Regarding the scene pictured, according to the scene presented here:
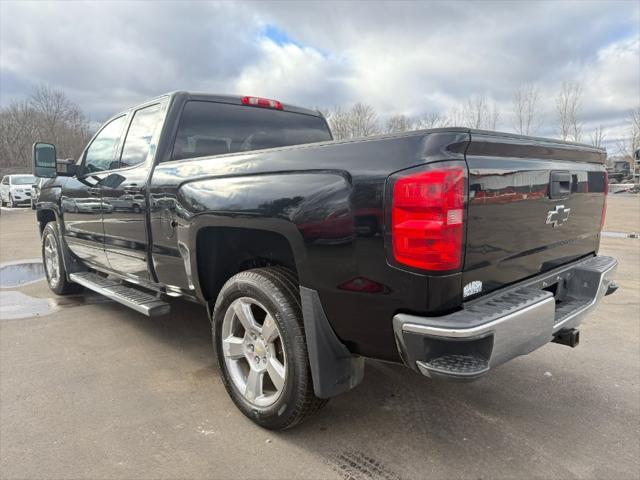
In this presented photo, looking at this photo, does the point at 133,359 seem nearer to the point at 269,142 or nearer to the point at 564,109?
the point at 269,142

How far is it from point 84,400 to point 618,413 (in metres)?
3.44

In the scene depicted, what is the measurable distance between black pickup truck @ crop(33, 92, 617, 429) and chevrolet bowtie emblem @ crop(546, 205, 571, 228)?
0.01 metres

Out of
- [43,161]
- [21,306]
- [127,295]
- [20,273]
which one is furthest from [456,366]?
[20,273]

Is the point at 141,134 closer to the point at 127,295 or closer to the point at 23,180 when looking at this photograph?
the point at 127,295

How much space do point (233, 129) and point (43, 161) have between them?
2.19 meters

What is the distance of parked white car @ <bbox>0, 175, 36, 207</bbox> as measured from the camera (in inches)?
911

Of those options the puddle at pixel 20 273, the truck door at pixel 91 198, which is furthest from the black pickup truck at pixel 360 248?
the puddle at pixel 20 273

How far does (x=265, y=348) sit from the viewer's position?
2.58m

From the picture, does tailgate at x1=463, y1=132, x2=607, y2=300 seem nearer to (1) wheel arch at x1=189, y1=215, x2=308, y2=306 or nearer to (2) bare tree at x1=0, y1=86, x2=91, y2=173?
(1) wheel arch at x1=189, y1=215, x2=308, y2=306

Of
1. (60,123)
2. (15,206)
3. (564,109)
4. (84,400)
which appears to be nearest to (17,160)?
(60,123)

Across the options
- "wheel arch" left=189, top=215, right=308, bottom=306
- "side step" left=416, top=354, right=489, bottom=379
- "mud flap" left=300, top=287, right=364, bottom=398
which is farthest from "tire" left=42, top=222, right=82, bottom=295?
"side step" left=416, top=354, right=489, bottom=379

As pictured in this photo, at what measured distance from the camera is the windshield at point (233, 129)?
3.63m

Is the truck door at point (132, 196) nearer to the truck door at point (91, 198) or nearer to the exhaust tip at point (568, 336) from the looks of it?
the truck door at point (91, 198)

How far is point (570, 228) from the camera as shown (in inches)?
108
